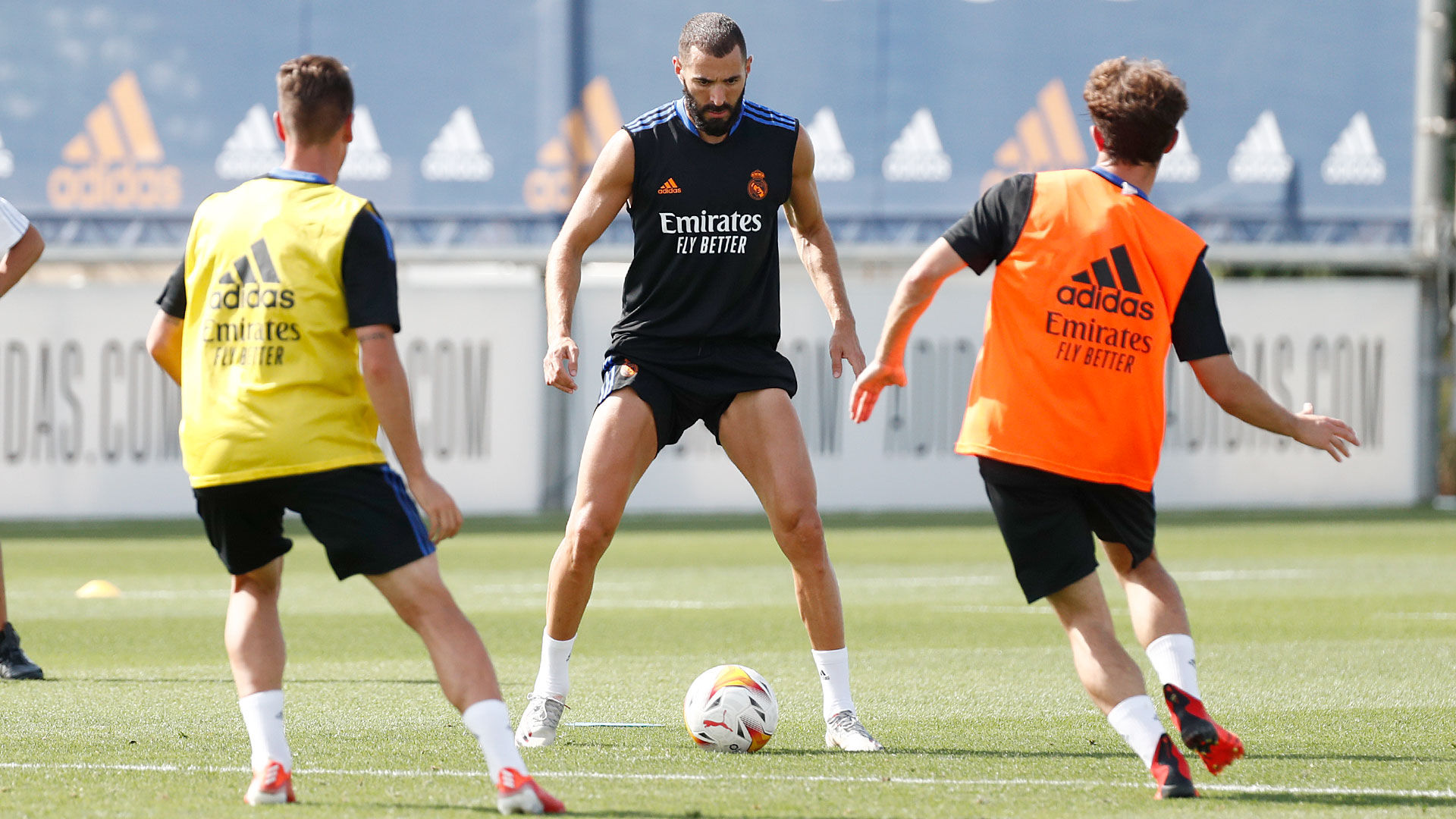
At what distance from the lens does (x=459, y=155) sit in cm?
2023

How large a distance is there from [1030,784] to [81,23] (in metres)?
18.3

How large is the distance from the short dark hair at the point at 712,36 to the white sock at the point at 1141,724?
222 cm

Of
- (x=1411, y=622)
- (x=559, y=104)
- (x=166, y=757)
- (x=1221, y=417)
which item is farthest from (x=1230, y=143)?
(x=166, y=757)

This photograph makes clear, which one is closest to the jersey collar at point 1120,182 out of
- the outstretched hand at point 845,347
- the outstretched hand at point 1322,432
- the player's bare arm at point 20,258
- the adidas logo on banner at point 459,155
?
the outstretched hand at point 1322,432

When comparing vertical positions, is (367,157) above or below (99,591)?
above

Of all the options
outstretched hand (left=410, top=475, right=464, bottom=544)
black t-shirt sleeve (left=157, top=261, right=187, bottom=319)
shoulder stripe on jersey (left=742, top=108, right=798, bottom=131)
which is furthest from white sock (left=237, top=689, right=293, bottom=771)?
shoulder stripe on jersey (left=742, top=108, right=798, bottom=131)

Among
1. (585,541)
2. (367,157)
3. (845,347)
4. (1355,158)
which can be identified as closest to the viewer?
(585,541)

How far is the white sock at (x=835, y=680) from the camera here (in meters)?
5.25

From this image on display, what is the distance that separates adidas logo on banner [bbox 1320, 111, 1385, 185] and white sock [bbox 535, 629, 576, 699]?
18053 millimetres

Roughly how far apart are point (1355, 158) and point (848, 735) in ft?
59.8

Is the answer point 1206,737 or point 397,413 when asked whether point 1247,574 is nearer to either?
point 1206,737

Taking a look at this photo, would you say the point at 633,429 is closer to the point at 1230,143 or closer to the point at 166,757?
the point at 166,757

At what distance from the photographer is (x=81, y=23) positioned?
19875mm

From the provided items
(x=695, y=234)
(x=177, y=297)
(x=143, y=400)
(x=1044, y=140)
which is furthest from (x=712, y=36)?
(x=1044, y=140)
